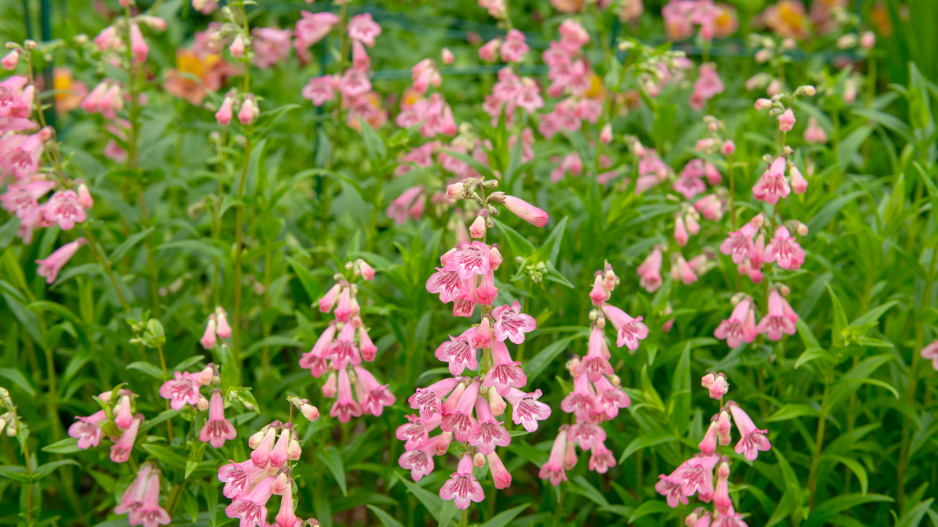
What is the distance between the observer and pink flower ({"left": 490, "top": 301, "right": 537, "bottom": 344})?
6.05 ft

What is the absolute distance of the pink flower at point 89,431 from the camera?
2.22 metres

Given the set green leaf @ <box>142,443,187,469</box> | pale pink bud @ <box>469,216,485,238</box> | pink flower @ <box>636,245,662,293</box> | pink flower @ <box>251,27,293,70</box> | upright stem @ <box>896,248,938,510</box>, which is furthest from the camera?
pink flower @ <box>251,27,293,70</box>

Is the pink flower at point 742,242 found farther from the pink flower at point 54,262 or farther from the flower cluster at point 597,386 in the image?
the pink flower at point 54,262

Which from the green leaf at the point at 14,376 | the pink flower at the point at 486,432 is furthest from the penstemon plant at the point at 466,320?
the green leaf at the point at 14,376

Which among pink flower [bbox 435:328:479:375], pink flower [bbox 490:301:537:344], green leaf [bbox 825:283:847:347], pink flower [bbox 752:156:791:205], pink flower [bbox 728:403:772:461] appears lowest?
pink flower [bbox 728:403:772:461]

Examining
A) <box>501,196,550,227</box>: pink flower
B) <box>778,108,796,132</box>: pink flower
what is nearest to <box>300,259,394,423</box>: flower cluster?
<box>501,196,550,227</box>: pink flower

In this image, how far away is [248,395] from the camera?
2113 mm

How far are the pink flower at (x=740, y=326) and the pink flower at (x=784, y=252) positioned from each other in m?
0.17

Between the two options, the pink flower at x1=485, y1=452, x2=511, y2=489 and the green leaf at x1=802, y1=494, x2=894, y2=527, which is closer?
the pink flower at x1=485, y1=452, x2=511, y2=489

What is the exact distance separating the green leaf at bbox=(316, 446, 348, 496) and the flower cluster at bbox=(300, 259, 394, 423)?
19cm

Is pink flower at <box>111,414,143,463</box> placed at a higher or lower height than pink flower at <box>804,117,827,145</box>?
lower

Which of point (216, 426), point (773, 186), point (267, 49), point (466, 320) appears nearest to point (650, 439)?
point (773, 186)

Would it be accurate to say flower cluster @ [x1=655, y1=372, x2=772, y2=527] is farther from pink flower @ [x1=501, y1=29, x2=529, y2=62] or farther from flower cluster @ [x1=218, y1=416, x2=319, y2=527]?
pink flower @ [x1=501, y1=29, x2=529, y2=62]

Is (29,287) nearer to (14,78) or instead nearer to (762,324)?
(14,78)
